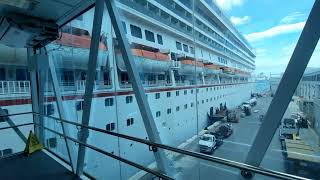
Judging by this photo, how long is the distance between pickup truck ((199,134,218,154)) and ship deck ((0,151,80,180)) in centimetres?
99

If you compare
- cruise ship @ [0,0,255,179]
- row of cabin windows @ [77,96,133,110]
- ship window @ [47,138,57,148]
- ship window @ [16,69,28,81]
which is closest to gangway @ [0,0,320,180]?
ship window @ [47,138,57,148]

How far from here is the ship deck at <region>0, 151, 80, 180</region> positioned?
1.88 meters

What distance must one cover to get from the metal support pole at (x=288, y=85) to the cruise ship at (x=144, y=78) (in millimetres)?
1092

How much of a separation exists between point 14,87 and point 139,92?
3.14 metres

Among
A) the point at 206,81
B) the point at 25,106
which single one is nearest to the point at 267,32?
the point at 206,81

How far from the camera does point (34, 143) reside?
2574 mm

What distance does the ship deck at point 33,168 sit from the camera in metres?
1.88

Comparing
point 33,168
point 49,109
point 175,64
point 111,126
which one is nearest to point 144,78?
point 175,64

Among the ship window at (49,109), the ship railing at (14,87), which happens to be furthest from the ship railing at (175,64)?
the ship railing at (14,87)

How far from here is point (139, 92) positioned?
1.37 m

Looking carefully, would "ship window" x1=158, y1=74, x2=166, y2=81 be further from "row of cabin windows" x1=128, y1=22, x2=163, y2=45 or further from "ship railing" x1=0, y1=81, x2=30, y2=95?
"ship railing" x1=0, y1=81, x2=30, y2=95

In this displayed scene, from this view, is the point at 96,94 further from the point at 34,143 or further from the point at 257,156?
the point at 257,156

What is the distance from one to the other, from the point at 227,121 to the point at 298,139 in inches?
24.3

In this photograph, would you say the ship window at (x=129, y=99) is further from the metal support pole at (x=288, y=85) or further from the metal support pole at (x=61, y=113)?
the metal support pole at (x=288, y=85)
